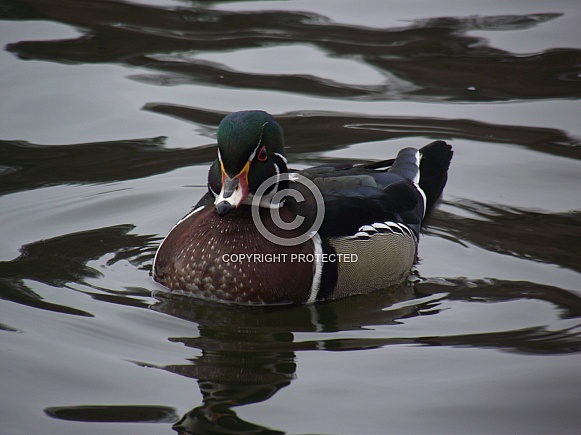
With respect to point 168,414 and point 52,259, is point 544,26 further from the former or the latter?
point 168,414

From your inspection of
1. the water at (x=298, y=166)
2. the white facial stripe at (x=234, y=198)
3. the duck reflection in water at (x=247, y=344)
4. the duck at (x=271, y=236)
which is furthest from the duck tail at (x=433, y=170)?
the white facial stripe at (x=234, y=198)

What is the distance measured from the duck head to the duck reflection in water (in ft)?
2.29

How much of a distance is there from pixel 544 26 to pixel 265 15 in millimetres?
3395

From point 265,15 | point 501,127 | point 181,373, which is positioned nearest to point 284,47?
point 265,15

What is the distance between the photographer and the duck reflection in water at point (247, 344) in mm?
4957

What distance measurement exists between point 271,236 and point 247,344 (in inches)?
35.9

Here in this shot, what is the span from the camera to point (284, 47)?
1159cm

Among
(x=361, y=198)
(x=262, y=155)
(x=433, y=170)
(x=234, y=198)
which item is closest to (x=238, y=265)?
(x=234, y=198)

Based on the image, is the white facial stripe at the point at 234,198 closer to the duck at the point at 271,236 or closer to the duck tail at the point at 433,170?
the duck at the point at 271,236

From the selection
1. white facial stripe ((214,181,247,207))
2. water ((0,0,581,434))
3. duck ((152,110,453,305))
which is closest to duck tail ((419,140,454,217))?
water ((0,0,581,434))

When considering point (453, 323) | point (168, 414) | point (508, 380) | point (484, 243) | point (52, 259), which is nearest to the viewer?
point (168, 414)

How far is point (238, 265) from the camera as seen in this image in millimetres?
6363

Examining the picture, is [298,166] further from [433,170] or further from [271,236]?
[271,236]

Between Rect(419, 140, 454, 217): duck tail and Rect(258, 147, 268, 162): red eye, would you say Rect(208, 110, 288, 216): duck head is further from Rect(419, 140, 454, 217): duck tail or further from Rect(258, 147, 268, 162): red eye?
Rect(419, 140, 454, 217): duck tail
